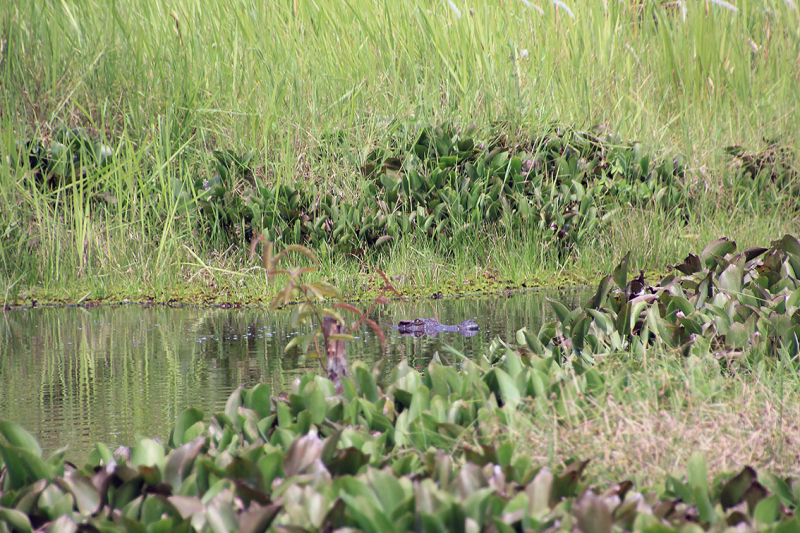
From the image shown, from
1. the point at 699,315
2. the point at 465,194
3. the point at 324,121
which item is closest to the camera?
the point at 699,315

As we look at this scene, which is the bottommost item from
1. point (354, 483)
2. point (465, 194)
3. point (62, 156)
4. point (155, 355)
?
point (155, 355)

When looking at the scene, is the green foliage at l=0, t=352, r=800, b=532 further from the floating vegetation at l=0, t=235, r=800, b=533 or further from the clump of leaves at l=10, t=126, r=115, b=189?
the clump of leaves at l=10, t=126, r=115, b=189

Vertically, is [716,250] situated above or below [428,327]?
above

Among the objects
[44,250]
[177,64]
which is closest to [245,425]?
[44,250]

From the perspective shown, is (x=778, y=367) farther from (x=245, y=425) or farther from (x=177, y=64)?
(x=177, y=64)

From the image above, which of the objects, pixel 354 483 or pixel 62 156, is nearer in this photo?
pixel 354 483

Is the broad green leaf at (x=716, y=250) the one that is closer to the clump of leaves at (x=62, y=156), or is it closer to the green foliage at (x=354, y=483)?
the green foliage at (x=354, y=483)

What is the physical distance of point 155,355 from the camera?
14.3 ft

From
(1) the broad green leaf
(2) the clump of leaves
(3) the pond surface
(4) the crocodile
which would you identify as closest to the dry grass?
(3) the pond surface

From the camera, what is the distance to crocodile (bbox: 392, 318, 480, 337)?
4.70 metres

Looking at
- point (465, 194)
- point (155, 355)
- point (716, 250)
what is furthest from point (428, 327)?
point (465, 194)

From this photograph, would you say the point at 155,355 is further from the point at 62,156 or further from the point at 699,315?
the point at 62,156

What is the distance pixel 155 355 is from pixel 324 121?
371 centimetres

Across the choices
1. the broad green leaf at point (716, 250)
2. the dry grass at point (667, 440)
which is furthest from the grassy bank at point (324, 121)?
the dry grass at point (667, 440)
